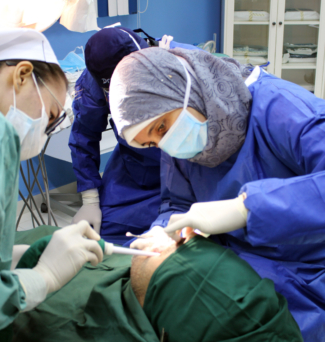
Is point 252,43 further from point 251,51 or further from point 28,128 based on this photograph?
point 28,128

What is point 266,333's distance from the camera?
0.95 m

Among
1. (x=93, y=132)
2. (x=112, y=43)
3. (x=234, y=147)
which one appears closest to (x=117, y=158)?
(x=93, y=132)

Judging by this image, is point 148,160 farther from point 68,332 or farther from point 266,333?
point 266,333

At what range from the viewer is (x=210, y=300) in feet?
3.30

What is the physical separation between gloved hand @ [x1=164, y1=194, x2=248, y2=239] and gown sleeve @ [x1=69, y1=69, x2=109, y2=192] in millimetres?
1118

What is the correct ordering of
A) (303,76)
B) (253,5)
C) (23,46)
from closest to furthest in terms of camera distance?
(23,46) < (253,5) < (303,76)

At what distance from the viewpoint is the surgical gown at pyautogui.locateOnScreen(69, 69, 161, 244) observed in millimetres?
2088

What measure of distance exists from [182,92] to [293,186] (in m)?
0.49

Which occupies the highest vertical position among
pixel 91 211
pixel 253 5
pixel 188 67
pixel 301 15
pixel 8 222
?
pixel 253 5

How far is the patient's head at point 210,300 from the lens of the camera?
38.0 inches

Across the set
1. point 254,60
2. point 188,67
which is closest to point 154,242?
point 188,67

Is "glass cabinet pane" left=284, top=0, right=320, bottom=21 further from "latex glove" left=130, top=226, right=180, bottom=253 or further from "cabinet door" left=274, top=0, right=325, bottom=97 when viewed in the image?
"latex glove" left=130, top=226, right=180, bottom=253

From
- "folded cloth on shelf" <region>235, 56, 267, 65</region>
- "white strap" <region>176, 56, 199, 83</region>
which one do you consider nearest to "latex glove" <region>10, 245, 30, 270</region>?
"white strap" <region>176, 56, 199, 83</region>

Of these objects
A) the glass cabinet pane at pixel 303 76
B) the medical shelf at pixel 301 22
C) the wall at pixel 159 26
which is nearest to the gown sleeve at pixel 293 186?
the wall at pixel 159 26
